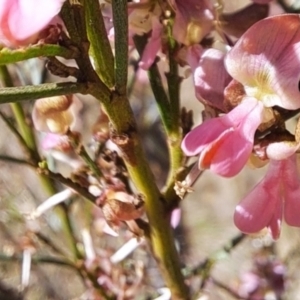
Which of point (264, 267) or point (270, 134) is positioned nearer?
point (270, 134)

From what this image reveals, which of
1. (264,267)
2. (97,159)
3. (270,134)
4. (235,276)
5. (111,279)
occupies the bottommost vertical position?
(235,276)

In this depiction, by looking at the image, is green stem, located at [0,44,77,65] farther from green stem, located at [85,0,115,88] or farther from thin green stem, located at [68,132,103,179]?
thin green stem, located at [68,132,103,179]

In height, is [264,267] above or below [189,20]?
below

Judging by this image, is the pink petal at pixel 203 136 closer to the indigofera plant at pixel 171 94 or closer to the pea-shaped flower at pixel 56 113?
the indigofera plant at pixel 171 94

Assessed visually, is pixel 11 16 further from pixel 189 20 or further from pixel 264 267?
pixel 264 267

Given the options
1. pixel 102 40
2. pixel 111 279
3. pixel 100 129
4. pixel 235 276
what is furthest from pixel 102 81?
pixel 235 276

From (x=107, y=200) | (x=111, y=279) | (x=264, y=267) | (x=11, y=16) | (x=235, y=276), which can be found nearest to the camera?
(x=11, y=16)

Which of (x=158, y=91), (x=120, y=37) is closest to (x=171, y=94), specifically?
(x=158, y=91)
